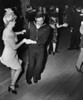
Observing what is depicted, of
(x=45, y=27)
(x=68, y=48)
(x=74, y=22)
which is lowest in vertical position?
(x=68, y=48)

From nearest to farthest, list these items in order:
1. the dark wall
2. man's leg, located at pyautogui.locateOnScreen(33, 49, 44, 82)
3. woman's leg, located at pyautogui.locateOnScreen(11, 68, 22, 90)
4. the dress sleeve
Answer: the dress sleeve
woman's leg, located at pyautogui.locateOnScreen(11, 68, 22, 90)
man's leg, located at pyautogui.locateOnScreen(33, 49, 44, 82)
the dark wall

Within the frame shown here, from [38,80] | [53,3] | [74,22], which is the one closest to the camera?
[38,80]

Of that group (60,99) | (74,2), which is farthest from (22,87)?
(74,2)

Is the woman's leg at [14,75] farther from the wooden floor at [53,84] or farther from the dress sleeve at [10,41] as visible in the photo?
the dress sleeve at [10,41]

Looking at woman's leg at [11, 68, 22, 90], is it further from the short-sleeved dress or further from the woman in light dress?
the short-sleeved dress

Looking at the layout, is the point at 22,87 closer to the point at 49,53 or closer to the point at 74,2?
the point at 49,53

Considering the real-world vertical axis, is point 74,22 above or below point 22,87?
above

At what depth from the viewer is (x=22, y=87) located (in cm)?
391

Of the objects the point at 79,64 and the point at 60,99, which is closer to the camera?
the point at 60,99

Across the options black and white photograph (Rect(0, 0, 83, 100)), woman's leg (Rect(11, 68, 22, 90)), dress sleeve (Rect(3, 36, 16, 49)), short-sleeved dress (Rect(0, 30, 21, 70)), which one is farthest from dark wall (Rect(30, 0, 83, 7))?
dress sleeve (Rect(3, 36, 16, 49))

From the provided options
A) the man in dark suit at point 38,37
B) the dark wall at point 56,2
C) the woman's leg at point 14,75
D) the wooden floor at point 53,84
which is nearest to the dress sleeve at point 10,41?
the man in dark suit at point 38,37

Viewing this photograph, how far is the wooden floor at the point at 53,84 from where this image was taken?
3.57 m

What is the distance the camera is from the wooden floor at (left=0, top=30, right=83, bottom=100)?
11.7 ft

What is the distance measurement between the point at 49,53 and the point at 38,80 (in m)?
1.80
